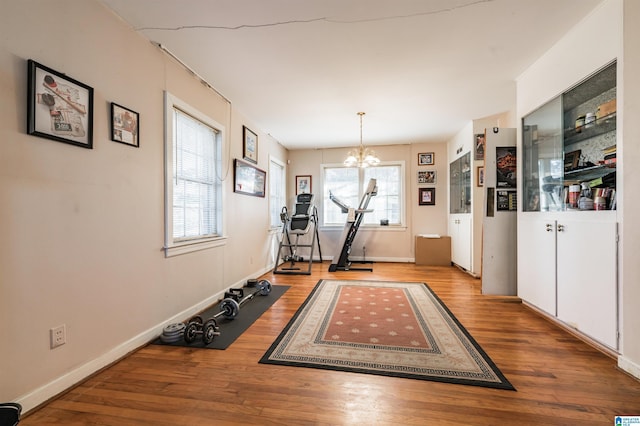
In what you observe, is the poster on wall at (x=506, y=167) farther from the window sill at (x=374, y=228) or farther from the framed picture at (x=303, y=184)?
the framed picture at (x=303, y=184)

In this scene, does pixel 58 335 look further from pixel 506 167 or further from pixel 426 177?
pixel 426 177

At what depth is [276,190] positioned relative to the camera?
5891mm

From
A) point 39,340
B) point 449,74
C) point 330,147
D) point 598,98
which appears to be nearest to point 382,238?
point 330,147

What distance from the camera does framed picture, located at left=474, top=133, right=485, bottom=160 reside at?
4.43m

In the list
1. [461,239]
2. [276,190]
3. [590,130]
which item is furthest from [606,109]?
[276,190]

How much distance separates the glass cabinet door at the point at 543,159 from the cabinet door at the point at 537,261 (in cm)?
17

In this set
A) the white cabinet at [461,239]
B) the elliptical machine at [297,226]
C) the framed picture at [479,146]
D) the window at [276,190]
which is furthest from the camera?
the window at [276,190]

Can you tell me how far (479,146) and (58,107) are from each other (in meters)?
5.06

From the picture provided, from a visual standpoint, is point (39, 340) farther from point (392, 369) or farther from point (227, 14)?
point (227, 14)

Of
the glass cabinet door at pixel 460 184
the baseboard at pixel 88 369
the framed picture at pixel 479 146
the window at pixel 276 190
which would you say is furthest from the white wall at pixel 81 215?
the glass cabinet door at pixel 460 184

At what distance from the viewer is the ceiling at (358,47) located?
2023 mm

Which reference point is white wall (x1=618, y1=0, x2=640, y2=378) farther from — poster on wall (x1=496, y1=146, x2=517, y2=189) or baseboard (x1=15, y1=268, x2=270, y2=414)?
baseboard (x1=15, y1=268, x2=270, y2=414)

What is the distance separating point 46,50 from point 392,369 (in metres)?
2.97

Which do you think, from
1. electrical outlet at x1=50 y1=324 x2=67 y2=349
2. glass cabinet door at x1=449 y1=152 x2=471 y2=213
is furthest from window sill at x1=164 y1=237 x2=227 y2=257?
glass cabinet door at x1=449 y1=152 x2=471 y2=213
